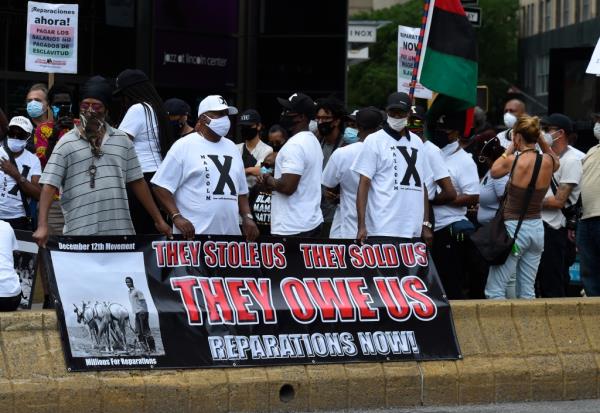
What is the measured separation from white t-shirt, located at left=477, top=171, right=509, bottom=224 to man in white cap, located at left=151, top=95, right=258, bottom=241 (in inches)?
116

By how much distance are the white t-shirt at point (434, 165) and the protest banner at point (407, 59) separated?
5791 millimetres

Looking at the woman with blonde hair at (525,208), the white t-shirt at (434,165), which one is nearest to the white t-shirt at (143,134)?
the white t-shirt at (434,165)

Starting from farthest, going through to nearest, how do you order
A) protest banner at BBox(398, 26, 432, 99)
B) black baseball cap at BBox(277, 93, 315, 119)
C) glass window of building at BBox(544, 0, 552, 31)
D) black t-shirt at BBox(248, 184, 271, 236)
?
glass window of building at BBox(544, 0, 552, 31)
protest banner at BBox(398, 26, 432, 99)
black t-shirt at BBox(248, 184, 271, 236)
black baseball cap at BBox(277, 93, 315, 119)

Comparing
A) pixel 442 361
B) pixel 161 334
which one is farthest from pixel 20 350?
pixel 442 361

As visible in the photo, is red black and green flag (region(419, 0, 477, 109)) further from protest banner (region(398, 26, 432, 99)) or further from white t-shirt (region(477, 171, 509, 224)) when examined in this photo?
protest banner (region(398, 26, 432, 99))

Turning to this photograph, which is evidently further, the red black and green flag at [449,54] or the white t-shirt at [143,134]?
the red black and green flag at [449,54]

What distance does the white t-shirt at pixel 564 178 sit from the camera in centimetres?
1178

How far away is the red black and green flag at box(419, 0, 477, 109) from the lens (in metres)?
11.7

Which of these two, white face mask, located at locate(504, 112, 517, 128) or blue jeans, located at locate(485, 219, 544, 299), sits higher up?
white face mask, located at locate(504, 112, 517, 128)

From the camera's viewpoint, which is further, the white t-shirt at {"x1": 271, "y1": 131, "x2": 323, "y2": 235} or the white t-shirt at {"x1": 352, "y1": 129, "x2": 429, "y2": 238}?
the white t-shirt at {"x1": 271, "y1": 131, "x2": 323, "y2": 235}

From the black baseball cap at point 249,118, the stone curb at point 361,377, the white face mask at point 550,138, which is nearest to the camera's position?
the stone curb at point 361,377

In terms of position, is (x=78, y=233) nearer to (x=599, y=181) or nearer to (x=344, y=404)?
(x=344, y=404)

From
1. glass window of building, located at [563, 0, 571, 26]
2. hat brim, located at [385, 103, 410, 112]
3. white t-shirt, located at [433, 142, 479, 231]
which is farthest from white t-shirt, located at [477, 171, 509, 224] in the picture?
glass window of building, located at [563, 0, 571, 26]

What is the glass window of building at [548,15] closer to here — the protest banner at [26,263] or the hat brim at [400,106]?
the hat brim at [400,106]
